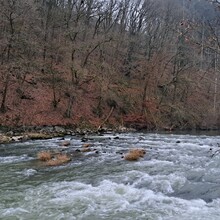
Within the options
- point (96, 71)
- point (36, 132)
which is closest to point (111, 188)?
point (36, 132)

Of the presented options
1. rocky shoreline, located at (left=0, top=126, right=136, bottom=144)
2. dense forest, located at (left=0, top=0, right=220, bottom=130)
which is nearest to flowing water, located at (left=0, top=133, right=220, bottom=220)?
rocky shoreline, located at (left=0, top=126, right=136, bottom=144)

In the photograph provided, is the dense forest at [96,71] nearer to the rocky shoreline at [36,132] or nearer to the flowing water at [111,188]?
the rocky shoreline at [36,132]

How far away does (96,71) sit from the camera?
121ft

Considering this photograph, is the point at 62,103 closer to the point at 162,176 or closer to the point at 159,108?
the point at 159,108

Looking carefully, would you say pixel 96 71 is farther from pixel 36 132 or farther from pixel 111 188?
pixel 111 188

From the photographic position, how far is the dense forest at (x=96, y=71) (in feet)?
97.8

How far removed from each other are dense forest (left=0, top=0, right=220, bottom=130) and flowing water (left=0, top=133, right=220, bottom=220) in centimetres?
1038

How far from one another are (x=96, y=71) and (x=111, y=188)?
87.3 ft

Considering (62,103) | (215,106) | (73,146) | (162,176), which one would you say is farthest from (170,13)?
(162,176)

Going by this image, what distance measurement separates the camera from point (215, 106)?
44.9m

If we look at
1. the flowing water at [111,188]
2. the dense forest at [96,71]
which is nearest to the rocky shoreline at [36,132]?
the dense forest at [96,71]

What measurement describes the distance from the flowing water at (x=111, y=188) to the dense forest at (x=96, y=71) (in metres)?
10.4

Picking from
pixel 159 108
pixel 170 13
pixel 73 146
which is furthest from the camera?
pixel 170 13

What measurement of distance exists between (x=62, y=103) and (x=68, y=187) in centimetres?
2322
